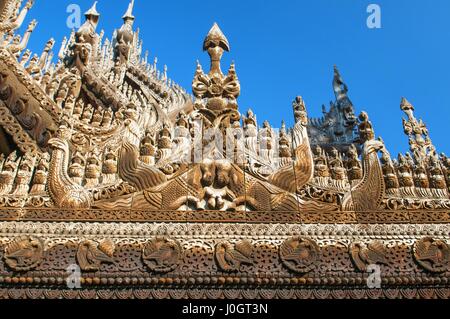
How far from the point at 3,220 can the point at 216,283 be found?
266 centimetres

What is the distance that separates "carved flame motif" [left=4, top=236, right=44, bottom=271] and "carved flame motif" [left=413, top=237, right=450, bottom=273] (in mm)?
4244

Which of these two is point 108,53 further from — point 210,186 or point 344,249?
point 344,249

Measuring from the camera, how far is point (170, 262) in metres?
5.23

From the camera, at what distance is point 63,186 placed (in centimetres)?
595

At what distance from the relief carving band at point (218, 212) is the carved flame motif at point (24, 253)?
0.01 m

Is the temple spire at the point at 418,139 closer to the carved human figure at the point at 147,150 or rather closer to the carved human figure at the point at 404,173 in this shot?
the carved human figure at the point at 404,173

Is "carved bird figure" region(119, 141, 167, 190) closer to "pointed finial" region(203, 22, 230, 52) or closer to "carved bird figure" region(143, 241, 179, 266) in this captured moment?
"carved bird figure" region(143, 241, 179, 266)

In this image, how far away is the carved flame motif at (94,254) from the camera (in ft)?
17.0

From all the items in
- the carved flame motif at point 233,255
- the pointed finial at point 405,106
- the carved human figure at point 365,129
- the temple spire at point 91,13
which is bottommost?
the carved flame motif at point 233,255

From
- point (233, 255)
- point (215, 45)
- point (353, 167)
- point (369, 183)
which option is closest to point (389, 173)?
point (369, 183)

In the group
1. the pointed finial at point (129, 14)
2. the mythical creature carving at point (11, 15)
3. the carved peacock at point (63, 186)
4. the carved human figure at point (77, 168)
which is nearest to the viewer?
the carved peacock at point (63, 186)

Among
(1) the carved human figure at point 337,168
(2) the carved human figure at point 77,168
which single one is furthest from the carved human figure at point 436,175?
(2) the carved human figure at point 77,168

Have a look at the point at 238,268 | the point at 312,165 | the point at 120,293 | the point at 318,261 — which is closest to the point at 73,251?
the point at 120,293

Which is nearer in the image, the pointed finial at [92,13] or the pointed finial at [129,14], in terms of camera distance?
the pointed finial at [92,13]
